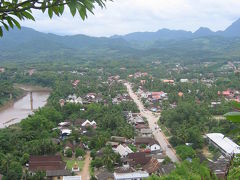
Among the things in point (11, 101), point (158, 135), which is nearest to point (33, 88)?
point (11, 101)

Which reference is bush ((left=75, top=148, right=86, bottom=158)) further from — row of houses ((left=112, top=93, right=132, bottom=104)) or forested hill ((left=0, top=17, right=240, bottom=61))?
forested hill ((left=0, top=17, right=240, bottom=61))

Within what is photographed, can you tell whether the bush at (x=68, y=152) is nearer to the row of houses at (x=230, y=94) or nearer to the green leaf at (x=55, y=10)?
the green leaf at (x=55, y=10)

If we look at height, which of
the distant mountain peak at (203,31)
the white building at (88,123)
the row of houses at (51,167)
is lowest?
the white building at (88,123)

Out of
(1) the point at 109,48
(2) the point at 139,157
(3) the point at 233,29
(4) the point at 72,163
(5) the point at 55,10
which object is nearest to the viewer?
(5) the point at 55,10

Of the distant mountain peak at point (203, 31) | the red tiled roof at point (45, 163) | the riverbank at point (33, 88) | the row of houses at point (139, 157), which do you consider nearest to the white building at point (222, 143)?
the row of houses at point (139, 157)

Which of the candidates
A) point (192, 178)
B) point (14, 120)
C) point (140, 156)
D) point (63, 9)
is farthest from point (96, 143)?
point (63, 9)

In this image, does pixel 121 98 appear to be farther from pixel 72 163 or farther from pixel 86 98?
pixel 72 163

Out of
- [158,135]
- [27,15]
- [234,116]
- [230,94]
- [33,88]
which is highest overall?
→ [27,15]
